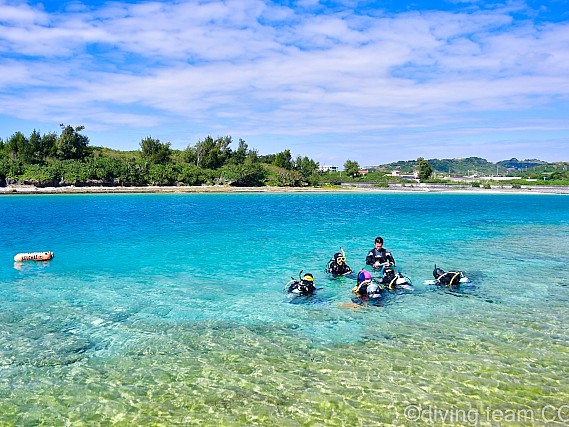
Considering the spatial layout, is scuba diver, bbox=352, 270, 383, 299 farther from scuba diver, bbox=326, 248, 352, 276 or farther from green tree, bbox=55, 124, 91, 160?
green tree, bbox=55, 124, 91, 160

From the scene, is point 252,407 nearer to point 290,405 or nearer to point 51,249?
point 290,405

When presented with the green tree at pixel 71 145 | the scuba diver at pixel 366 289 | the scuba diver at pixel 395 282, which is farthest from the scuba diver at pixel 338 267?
the green tree at pixel 71 145

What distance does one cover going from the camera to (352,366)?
9.94 m

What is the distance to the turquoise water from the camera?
8266mm

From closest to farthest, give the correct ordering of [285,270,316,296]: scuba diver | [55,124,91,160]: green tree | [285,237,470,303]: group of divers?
[285,237,470,303]: group of divers, [285,270,316,296]: scuba diver, [55,124,91,160]: green tree

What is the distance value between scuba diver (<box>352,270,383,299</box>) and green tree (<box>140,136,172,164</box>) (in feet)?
387

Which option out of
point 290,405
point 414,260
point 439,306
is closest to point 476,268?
point 414,260

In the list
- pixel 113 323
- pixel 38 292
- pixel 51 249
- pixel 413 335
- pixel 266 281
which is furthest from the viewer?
pixel 51 249

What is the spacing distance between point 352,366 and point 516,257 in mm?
18198

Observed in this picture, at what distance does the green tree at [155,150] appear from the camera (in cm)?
12669

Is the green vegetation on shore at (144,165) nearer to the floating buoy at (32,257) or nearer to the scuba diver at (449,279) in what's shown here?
the floating buoy at (32,257)

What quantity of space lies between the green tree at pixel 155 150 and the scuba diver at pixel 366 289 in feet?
387

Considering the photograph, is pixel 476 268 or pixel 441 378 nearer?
pixel 441 378

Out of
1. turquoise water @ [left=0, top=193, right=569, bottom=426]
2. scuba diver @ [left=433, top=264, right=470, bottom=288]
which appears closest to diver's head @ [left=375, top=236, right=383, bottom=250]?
turquoise water @ [left=0, top=193, right=569, bottom=426]
